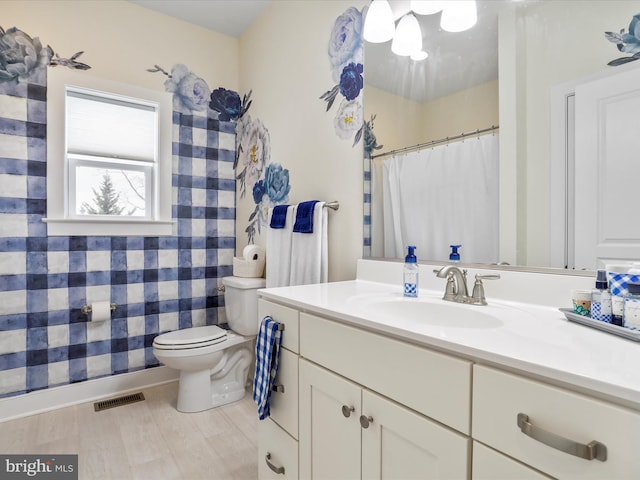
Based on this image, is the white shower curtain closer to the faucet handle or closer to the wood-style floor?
the faucet handle

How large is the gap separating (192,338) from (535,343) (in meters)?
1.89

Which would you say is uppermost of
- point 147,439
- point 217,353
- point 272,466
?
point 217,353

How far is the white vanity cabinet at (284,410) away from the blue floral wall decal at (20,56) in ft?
6.73

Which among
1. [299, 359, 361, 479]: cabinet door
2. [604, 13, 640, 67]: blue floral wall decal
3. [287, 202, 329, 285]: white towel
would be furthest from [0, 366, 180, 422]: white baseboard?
[604, 13, 640, 67]: blue floral wall decal

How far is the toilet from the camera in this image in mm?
2080

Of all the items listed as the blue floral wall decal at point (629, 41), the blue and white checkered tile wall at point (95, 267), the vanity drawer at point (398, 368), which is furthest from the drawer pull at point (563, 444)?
the blue and white checkered tile wall at point (95, 267)

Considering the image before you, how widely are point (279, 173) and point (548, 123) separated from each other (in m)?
1.58

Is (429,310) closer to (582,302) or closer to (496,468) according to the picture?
(582,302)

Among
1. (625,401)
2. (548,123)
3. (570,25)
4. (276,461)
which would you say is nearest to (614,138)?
(548,123)

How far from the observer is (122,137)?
244cm

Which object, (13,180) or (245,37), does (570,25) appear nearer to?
(245,37)

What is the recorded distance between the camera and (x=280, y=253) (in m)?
2.12

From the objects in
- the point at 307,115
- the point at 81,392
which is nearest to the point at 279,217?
the point at 307,115

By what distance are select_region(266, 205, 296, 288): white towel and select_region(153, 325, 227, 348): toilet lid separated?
1.50 ft
